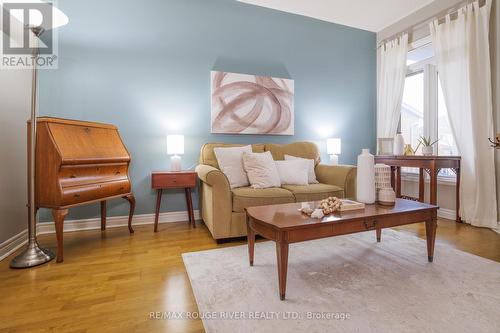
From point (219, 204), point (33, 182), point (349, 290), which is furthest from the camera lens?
point (219, 204)

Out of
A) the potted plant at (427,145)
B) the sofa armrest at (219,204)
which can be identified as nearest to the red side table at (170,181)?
the sofa armrest at (219,204)

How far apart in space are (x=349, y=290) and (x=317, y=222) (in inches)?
17.6

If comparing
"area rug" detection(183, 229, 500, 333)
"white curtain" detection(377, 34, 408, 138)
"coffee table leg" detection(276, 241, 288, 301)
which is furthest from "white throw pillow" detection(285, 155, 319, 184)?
"coffee table leg" detection(276, 241, 288, 301)

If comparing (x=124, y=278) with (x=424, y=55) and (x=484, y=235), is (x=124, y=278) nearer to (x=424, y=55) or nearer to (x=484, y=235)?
(x=484, y=235)

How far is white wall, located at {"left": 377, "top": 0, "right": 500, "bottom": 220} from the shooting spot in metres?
2.66

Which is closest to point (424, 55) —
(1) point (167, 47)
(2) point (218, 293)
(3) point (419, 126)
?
(3) point (419, 126)

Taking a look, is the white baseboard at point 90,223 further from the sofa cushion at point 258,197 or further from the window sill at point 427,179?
the window sill at point 427,179

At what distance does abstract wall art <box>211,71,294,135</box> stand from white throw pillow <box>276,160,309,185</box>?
75 centimetres

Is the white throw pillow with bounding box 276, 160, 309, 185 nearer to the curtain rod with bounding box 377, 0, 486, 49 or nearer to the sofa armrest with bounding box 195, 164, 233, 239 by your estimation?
Result: the sofa armrest with bounding box 195, 164, 233, 239

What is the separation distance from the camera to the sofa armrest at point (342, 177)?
272 centimetres

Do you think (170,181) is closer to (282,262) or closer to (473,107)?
(282,262)

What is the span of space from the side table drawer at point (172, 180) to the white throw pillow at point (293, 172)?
978mm

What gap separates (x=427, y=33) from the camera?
3.35 m

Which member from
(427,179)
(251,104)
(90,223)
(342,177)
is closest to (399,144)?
(427,179)
